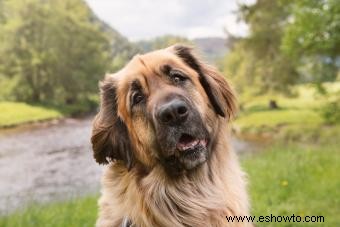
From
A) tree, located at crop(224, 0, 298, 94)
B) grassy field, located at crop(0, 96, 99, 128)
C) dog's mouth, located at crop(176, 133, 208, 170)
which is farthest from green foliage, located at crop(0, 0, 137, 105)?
dog's mouth, located at crop(176, 133, 208, 170)

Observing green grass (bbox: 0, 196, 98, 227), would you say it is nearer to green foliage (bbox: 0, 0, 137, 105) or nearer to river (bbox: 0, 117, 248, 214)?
river (bbox: 0, 117, 248, 214)

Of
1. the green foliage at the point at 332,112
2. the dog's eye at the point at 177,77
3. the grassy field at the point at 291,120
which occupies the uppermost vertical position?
the dog's eye at the point at 177,77

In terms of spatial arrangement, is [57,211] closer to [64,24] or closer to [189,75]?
[189,75]

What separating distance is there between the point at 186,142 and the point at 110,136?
70cm

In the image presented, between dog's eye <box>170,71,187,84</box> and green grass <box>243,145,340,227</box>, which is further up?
dog's eye <box>170,71,187,84</box>

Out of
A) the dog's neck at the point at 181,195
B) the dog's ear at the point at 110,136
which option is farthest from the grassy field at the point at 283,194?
the dog's ear at the point at 110,136

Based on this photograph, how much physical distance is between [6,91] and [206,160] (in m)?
31.4

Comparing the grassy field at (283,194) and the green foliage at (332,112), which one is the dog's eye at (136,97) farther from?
the green foliage at (332,112)

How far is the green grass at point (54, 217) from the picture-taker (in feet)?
21.3

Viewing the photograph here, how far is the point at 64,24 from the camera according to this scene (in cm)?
3591

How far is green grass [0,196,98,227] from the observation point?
649 centimetres

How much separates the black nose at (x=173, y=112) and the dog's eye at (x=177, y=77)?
0.45 m

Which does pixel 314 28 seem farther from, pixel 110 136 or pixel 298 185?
pixel 110 136

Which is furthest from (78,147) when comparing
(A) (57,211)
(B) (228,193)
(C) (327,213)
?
(B) (228,193)
